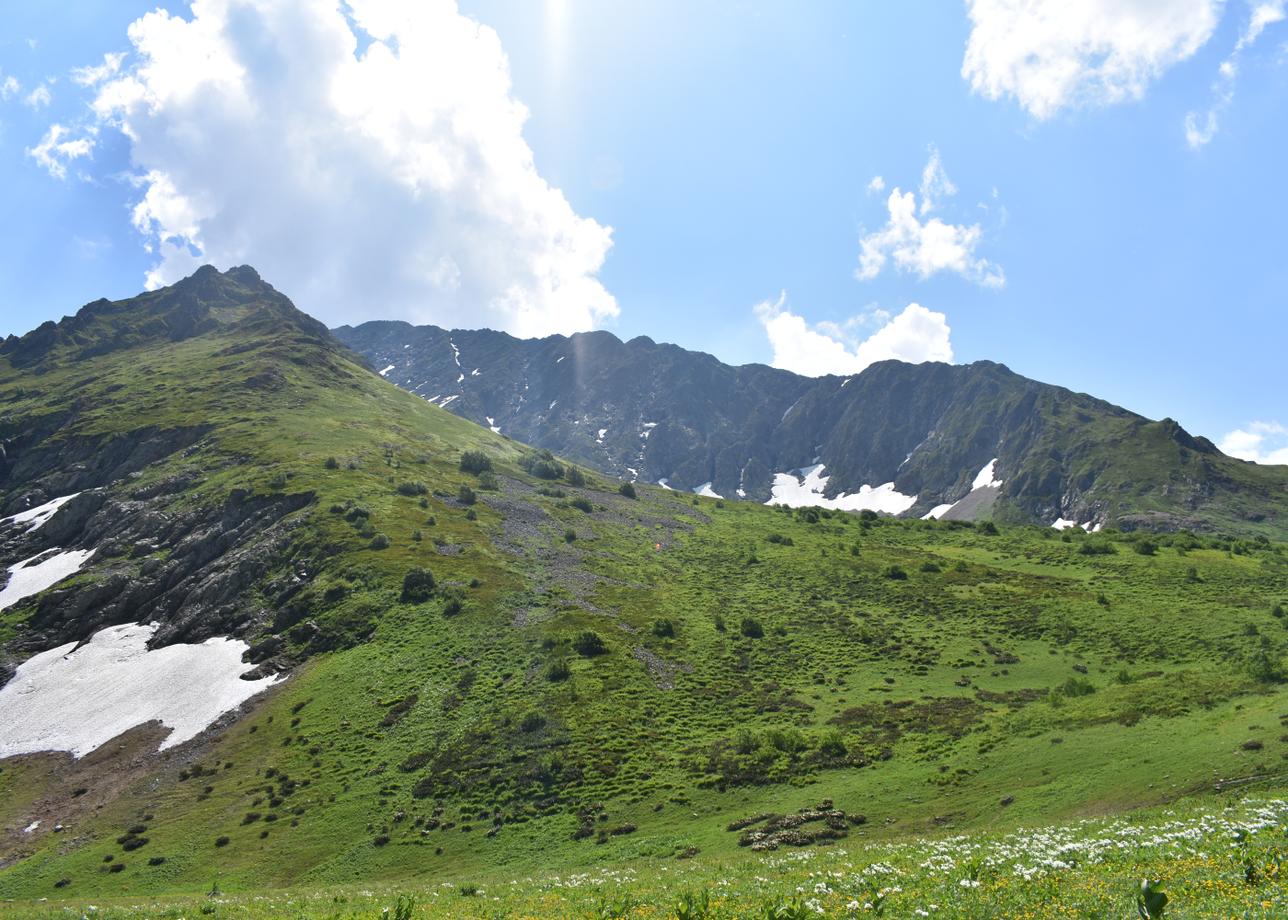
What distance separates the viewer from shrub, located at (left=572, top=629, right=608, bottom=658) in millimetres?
74050

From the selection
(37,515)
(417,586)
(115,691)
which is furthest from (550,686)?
(37,515)

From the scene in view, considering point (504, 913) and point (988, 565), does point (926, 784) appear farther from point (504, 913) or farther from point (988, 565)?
point (988, 565)

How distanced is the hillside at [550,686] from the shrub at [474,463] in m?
27.1

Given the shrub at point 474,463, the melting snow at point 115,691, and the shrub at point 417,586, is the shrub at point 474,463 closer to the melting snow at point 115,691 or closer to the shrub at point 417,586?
the shrub at point 417,586

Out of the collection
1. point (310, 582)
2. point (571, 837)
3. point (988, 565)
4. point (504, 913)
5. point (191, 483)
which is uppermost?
point (191, 483)

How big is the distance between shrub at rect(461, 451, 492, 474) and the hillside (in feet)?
88.8

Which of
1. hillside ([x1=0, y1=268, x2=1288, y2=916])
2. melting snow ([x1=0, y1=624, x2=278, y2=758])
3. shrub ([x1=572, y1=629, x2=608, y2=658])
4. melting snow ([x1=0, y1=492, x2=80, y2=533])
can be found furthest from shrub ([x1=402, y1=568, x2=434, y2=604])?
melting snow ([x1=0, y1=492, x2=80, y2=533])

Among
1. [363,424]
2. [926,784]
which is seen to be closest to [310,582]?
[926,784]

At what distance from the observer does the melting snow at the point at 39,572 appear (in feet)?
370

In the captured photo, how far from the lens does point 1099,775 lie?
3947cm

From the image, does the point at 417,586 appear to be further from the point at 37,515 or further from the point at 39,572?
the point at 37,515

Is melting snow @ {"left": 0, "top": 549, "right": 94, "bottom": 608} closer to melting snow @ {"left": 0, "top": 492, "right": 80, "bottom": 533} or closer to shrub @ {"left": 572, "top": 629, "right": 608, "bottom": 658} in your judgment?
melting snow @ {"left": 0, "top": 492, "right": 80, "bottom": 533}

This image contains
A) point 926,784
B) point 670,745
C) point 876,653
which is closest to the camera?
point 926,784

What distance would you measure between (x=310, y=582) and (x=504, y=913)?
8783cm
